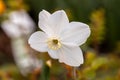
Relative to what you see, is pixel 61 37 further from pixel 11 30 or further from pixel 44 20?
pixel 11 30

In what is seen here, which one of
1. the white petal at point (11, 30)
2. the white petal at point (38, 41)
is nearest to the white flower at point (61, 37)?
the white petal at point (38, 41)

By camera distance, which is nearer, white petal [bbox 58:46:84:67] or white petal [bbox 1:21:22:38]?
white petal [bbox 58:46:84:67]

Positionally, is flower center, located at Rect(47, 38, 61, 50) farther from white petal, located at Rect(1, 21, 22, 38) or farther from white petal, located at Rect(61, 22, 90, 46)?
white petal, located at Rect(1, 21, 22, 38)

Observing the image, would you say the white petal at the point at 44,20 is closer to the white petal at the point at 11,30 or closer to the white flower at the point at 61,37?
the white flower at the point at 61,37

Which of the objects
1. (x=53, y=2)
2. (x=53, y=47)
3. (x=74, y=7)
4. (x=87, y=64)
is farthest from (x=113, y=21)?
(x=53, y=47)

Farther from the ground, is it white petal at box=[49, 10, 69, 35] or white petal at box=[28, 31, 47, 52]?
white petal at box=[49, 10, 69, 35]

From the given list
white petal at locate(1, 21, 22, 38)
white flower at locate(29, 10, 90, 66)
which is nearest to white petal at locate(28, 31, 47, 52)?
white flower at locate(29, 10, 90, 66)

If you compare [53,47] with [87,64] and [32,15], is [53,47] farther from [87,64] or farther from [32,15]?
[32,15]
